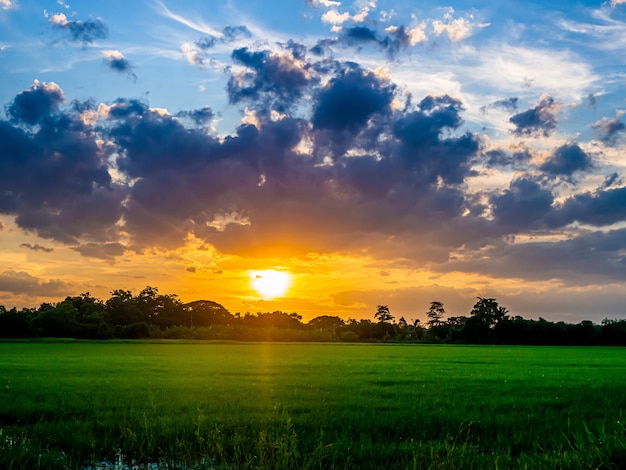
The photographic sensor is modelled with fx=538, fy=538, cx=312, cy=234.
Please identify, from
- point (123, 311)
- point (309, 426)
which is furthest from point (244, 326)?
point (309, 426)

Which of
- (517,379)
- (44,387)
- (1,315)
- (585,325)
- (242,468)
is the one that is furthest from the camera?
(585,325)

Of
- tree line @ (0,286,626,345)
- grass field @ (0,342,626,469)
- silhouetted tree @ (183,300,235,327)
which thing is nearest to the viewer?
grass field @ (0,342,626,469)

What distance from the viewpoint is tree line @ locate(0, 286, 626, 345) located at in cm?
10275

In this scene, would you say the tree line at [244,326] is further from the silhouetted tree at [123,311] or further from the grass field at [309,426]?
the grass field at [309,426]

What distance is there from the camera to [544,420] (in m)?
11.5

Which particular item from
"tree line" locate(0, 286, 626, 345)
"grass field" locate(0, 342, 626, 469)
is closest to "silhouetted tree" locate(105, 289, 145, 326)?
"tree line" locate(0, 286, 626, 345)

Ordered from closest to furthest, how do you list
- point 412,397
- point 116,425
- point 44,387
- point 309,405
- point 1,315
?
point 116,425
point 309,405
point 412,397
point 44,387
point 1,315

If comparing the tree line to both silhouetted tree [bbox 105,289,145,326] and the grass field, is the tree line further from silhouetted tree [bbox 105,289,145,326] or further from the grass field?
the grass field

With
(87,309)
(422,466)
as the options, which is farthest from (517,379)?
(87,309)

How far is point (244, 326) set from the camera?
380 feet

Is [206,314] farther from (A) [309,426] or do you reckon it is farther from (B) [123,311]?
(A) [309,426]

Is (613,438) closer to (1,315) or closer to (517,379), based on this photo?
(517,379)

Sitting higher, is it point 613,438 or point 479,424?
point 613,438

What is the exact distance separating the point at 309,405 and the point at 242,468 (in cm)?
603
